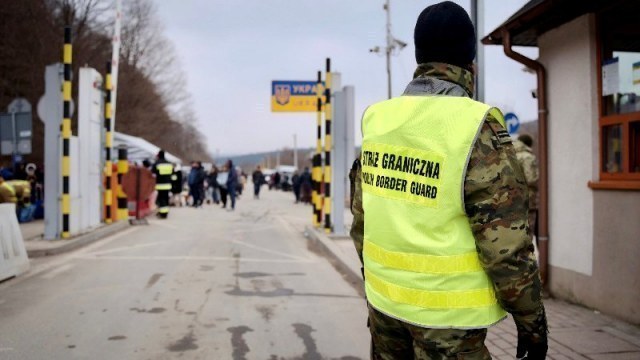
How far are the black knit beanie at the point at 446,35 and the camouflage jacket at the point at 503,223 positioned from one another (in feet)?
1.02

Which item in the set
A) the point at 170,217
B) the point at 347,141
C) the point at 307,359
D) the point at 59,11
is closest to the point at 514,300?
the point at 307,359

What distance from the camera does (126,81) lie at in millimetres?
41250

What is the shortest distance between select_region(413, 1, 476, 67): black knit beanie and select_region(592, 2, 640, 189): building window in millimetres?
3390

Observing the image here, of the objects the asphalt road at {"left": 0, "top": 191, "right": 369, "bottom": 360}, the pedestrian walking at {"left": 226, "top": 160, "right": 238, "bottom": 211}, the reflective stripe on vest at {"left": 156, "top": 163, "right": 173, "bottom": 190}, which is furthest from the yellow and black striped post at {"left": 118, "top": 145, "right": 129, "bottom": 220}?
the pedestrian walking at {"left": 226, "top": 160, "right": 238, "bottom": 211}

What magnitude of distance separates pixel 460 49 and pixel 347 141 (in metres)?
9.89

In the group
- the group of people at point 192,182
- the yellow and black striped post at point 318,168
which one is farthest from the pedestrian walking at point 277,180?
the yellow and black striped post at point 318,168

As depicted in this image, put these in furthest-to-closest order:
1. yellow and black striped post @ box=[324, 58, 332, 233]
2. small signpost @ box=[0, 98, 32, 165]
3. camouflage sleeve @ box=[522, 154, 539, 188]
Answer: small signpost @ box=[0, 98, 32, 165], yellow and black striped post @ box=[324, 58, 332, 233], camouflage sleeve @ box=[522, 154, 539, 188]

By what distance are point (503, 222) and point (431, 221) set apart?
0.23 m

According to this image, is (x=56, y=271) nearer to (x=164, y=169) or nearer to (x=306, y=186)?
(x=164, y=169)

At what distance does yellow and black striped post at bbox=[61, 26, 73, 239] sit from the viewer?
10258mm

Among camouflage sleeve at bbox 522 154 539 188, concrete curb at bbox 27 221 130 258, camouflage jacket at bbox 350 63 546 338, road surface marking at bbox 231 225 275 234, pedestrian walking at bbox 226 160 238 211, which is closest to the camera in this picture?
camouflage jacket at bbox 350 63 546 338

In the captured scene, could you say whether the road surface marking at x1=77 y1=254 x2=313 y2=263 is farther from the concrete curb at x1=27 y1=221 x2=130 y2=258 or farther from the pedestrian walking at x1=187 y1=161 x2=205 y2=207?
the pedestrian walking at x1=187 y1=161 x2=205 y2=207

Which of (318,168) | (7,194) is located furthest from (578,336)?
(7,194)

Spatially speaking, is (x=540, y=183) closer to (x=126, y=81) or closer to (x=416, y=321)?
(x=416, y=321)
